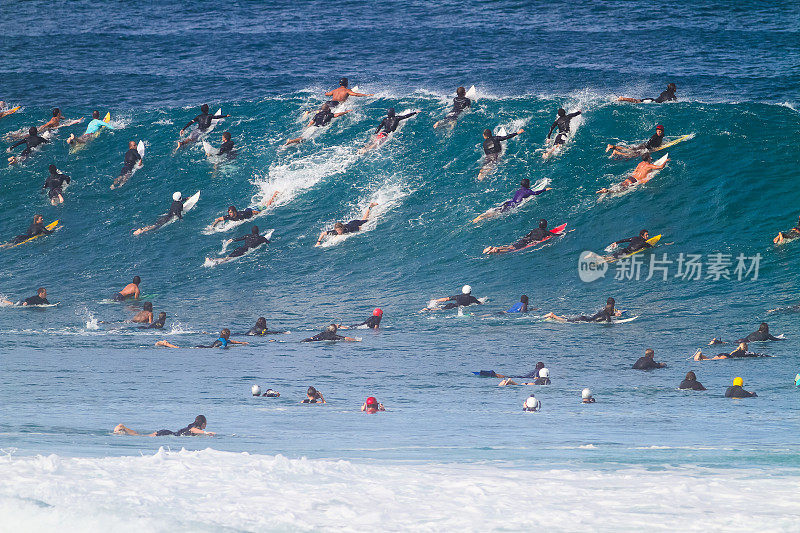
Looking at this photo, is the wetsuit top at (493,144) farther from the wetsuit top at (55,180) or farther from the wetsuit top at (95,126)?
the wetsuit top at (95,126)

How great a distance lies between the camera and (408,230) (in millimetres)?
31344

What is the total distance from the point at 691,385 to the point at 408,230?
43.0 ft

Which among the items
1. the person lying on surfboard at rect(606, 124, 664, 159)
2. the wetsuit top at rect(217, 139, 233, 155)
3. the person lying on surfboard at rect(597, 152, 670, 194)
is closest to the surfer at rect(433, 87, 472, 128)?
the person lying on surfboard at rect(606, 124, 664, 159)

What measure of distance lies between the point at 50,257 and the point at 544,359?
18526 mm

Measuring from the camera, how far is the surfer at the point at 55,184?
36.7 m

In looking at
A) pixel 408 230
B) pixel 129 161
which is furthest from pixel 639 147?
pixel 129 161

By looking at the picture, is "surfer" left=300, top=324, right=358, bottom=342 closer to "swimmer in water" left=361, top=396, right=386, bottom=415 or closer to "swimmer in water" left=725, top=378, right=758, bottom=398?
"swimmer in water" left=361, top=396, right=386, bottom=415

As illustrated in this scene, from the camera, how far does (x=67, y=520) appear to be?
10.5 meters

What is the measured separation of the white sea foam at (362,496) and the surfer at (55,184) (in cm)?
2552

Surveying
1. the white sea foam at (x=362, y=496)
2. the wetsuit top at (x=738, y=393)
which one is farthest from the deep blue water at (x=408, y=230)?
the white sea foam at (x=362, y=496)

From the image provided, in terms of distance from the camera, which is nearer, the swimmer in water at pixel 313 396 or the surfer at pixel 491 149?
the swimmer in water at pixel 313 396

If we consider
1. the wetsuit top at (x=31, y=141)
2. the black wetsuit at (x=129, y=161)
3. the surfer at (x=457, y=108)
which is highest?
the surfer at (x=457, y=108)

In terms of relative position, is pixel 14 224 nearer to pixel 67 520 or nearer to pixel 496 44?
pixel 496 44

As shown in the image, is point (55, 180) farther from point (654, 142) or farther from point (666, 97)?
point (666, 97)
